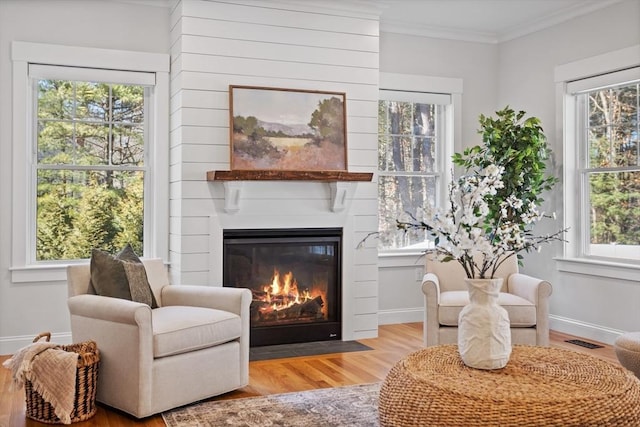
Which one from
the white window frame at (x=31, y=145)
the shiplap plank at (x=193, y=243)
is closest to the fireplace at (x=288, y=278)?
the shiplap plank at (x=193, y=243)

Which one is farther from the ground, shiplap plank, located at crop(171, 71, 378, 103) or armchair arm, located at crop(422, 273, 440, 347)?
shiplap plank, located at crop(171, 71, 378, 103)

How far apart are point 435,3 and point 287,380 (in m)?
3.26

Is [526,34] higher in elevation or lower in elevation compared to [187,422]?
higher

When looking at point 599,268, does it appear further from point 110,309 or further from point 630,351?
point 110,309

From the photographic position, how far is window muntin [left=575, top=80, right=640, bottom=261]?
4.95 meters

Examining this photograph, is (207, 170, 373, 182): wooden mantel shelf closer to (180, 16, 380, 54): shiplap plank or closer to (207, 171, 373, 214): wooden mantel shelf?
(207, 171, 373, 214): wooden mantel shelf

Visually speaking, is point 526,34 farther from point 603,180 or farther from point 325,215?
point 325,215

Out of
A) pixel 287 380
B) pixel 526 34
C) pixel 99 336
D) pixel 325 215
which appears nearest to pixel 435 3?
pixel 526 34

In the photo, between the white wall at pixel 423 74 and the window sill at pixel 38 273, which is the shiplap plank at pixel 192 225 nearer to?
the window sill at pixel 38 273

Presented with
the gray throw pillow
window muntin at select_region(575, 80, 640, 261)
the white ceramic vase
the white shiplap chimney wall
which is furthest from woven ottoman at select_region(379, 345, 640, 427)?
window muntin at select_region(575, 80, 640, 261)

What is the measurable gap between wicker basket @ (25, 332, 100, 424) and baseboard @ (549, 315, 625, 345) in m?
3.82

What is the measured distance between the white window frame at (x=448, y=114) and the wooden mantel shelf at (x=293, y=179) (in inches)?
37.8

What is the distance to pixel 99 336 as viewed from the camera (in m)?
3.44

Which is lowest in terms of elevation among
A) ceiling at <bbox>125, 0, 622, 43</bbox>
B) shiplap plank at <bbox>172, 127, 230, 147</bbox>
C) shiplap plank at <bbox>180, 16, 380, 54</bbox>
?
shiplap plank at <bbox>172, 127, 230, 147</bbox>
